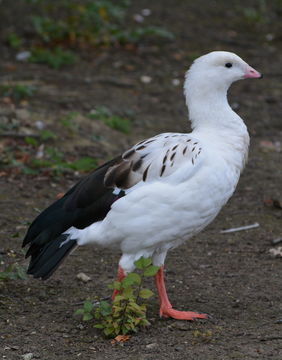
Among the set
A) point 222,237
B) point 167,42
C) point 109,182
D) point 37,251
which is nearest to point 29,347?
point 37,251

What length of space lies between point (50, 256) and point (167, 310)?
0.85m

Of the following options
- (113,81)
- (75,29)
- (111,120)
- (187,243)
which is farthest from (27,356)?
(75,29)

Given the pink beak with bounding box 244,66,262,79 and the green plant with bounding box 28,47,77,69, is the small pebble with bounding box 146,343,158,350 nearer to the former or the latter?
the pink beak with bounding box 244,66,262,79

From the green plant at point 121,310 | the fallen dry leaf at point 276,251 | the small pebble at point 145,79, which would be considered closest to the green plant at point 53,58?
the small pebble at point 145,79

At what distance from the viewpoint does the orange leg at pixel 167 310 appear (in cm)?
529

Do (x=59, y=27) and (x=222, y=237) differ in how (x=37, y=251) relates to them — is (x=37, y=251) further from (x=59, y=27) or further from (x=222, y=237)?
(x=59, y=27)

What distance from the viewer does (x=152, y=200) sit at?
5.08m

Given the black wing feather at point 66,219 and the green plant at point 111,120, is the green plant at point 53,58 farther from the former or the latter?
the black wing feather at point 66,219

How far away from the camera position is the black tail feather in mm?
5160

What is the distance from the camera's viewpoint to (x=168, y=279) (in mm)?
6105

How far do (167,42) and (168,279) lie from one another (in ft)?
24.1

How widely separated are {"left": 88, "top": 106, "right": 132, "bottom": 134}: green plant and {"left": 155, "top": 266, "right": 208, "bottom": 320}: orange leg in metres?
3.99

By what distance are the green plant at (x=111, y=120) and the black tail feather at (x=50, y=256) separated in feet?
13.4

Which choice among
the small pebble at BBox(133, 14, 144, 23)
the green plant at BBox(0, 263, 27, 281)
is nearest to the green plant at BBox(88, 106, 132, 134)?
the green plant at BBox(0, 263, 27, 281)
